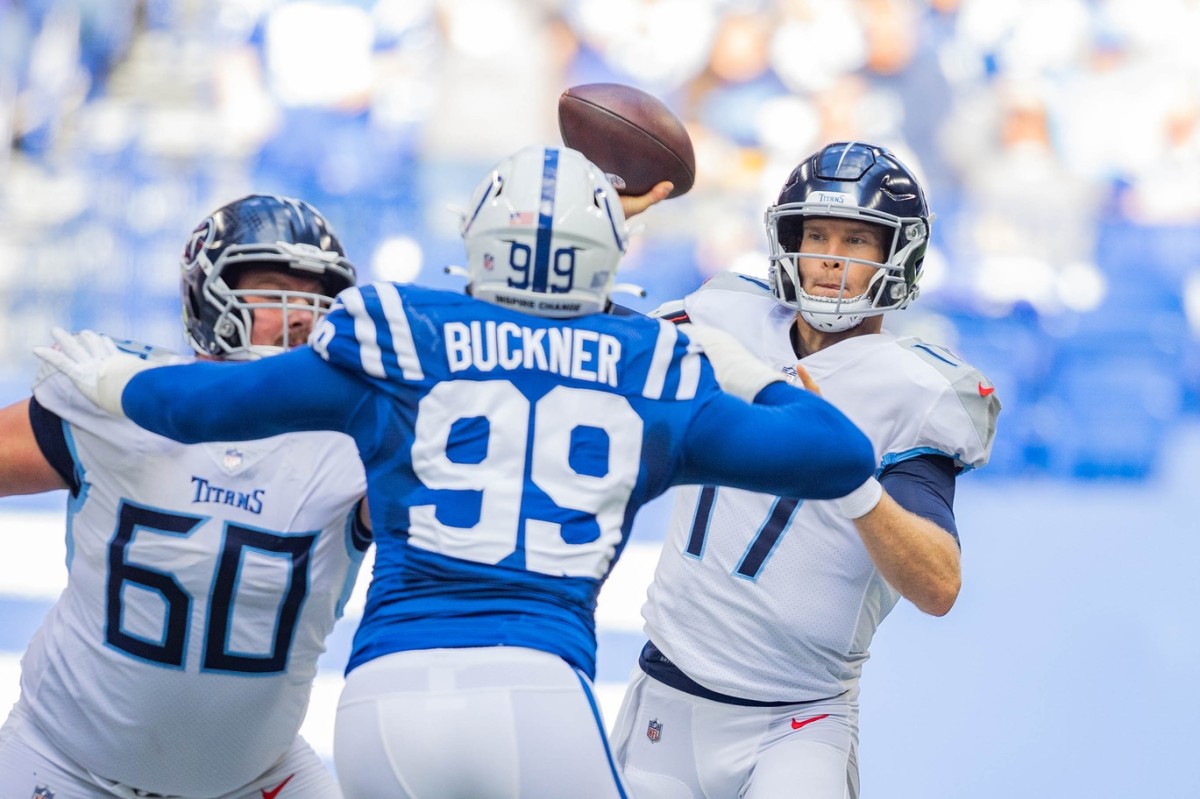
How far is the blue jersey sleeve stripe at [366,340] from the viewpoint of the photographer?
2320 mm

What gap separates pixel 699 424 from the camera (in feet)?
7.81

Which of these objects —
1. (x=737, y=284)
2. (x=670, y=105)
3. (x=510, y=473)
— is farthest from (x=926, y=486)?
(x=670, y=105)

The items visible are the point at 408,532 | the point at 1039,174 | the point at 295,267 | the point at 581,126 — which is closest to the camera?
the point at 408,532

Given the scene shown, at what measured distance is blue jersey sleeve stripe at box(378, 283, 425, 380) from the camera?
91.4 inches

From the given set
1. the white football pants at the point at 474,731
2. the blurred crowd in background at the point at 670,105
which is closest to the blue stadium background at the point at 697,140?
the blurred crowd in background at the point at 670,105

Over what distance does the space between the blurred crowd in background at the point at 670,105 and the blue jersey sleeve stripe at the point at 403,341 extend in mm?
7253

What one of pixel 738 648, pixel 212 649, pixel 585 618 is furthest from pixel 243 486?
pixel 738 648

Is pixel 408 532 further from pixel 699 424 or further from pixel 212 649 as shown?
pixel 212 649

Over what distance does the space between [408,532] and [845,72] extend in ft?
28.0

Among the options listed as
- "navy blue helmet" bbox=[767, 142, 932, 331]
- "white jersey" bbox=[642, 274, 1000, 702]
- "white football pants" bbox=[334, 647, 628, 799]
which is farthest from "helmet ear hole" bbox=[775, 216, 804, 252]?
"white football pants" bbox=[334, 647, 628, 799]

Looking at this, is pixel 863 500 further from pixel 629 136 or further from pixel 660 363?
pixel 629 136

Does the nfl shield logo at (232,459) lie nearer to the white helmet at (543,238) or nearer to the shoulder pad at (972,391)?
the white helmet at (543,238)

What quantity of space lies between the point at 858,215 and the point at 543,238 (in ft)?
3.76

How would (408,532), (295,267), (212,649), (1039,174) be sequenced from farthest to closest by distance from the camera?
(1039,174) < (295,267) < (212,649) < (408,532)
